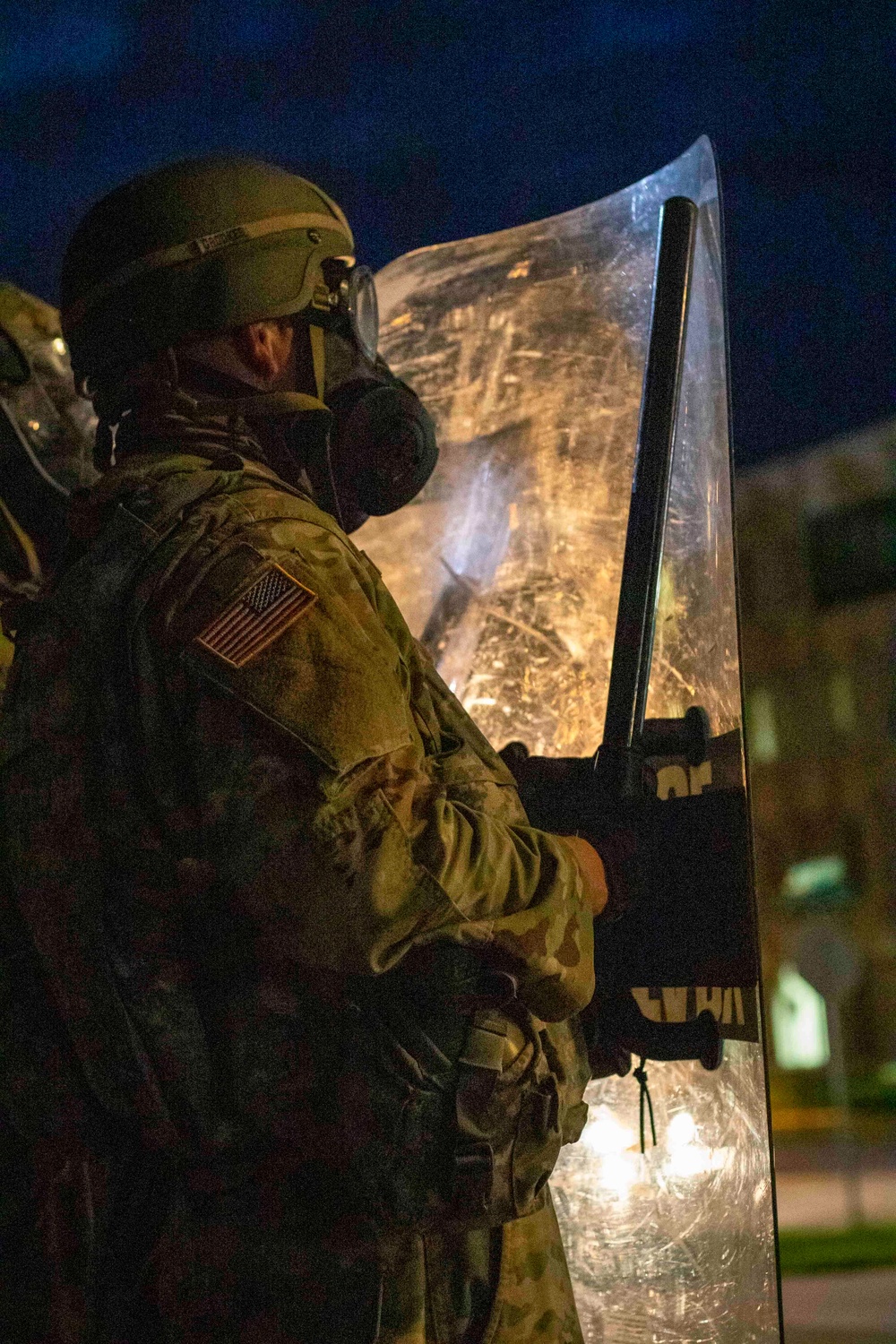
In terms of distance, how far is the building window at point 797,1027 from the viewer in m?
28.6

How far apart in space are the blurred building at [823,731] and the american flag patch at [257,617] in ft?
84.9

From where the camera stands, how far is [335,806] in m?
1.60

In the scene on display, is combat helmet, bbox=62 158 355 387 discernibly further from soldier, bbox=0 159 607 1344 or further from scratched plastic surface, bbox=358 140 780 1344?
scratched plastic surface, bbox=358 140 780 1344

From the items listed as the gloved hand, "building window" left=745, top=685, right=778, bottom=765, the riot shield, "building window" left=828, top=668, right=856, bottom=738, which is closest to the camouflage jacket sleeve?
the gloved hand

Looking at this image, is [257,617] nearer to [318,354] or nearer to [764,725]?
[318,354]

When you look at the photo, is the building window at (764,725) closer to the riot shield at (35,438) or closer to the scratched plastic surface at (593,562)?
the riot shield at (35,438)

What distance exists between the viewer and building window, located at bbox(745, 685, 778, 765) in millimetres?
31188

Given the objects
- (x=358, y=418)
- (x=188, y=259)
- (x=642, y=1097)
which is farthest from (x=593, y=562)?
(x=188, y=259)

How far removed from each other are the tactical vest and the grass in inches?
309

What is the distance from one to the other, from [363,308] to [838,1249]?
8.92 metres

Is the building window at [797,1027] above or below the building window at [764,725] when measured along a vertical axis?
below

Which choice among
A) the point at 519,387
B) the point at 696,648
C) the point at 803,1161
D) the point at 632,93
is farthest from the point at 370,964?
the point at 803,1161

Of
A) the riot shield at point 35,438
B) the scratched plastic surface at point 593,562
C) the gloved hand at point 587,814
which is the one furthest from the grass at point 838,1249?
the gloved hand at point 587,814

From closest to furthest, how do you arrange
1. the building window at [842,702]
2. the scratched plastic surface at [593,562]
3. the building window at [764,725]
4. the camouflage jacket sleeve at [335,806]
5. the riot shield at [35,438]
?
1. the camouflage jacket sleeve at [335,806]
2. the scratched plastic surface at [593,562]
3. the riot shield at [35,438]
4. the building window at [842,702]
5. the building window at [764,725]
